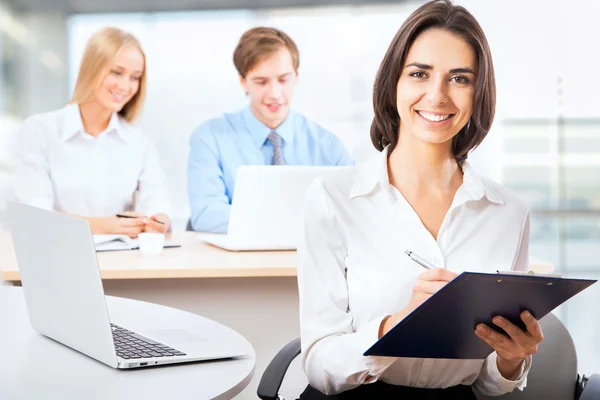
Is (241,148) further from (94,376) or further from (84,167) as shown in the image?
(94,376)

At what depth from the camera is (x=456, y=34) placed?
5.08 feet

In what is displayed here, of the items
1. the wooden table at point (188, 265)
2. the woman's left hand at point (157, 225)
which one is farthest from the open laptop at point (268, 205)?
the woman's left hand at point (157, 225)

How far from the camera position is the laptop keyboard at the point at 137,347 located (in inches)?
47.3

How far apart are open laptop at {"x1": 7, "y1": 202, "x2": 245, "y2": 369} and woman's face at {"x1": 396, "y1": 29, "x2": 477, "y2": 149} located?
64cm

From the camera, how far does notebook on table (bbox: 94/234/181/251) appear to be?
98.1 inches

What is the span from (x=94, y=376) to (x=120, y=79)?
2361 mm

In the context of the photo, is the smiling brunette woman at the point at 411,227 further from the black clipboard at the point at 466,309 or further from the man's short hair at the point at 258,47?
the man's short hair at the point at 258,47

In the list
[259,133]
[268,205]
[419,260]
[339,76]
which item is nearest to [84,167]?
[259,133]

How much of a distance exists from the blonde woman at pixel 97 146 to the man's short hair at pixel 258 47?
0.67m

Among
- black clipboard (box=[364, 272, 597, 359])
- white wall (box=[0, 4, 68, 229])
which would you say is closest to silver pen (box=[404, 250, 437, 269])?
black clipboard (box=[364, 272, 597, 359])

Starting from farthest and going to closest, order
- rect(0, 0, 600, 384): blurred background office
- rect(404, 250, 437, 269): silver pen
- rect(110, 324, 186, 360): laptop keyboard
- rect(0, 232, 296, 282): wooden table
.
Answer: rect(0, 0, 600, 384): blurred background office
rect(0, 232, 296, 282): wooden table
rect(404, 250, 437, 269): silver pen
rect(110, 324, 186, 360): laptop keyboard

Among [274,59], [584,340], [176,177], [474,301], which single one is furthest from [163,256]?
[176,177]

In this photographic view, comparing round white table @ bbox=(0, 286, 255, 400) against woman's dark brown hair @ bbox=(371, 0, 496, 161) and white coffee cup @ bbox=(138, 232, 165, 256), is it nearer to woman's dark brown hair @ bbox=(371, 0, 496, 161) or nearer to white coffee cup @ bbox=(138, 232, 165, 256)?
woman's dark brown hair @ bbox=(371, 0, 496, 161)

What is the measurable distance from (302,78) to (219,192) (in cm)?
285
